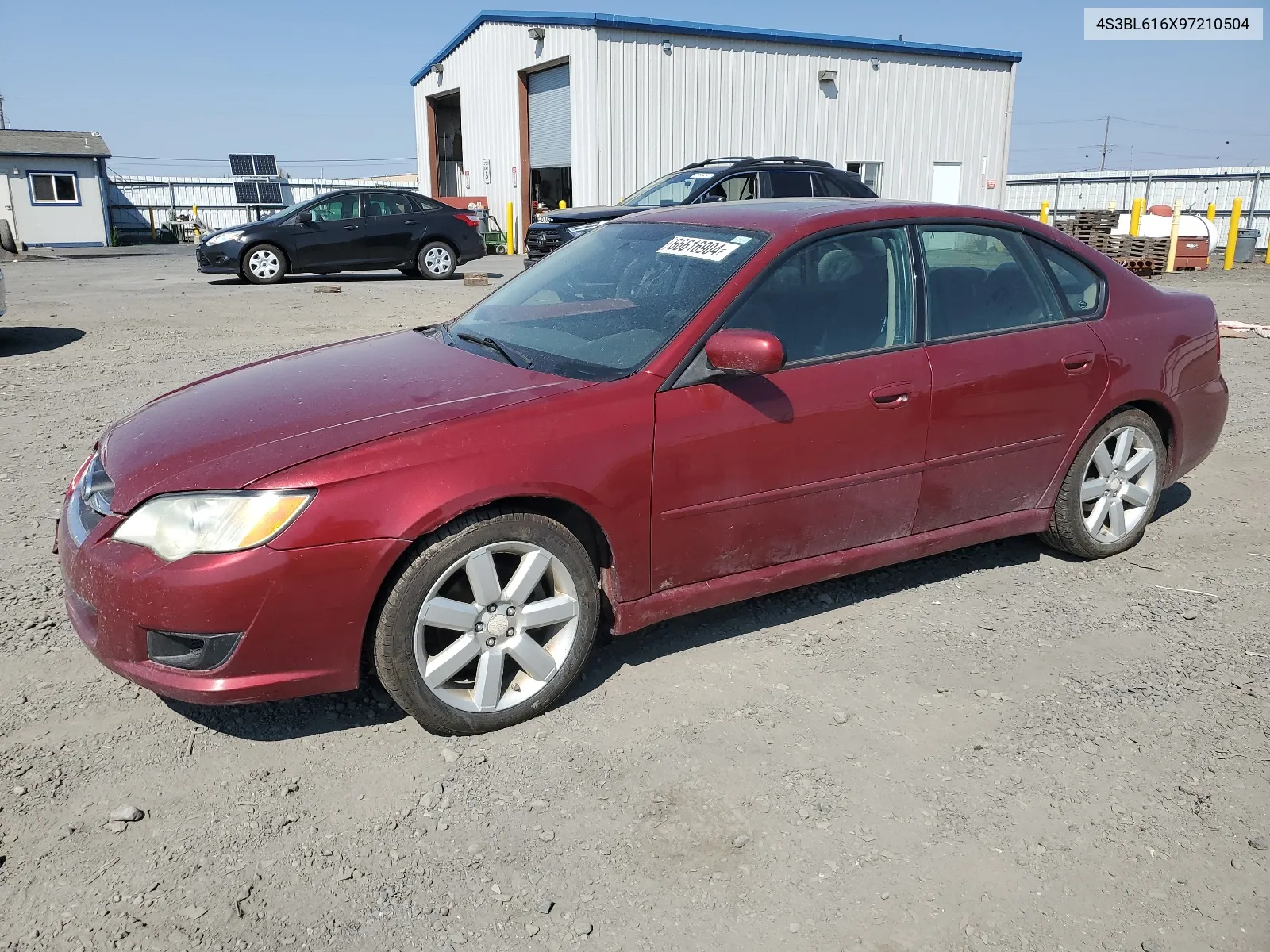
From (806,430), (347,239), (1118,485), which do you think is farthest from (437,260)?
(806,430)

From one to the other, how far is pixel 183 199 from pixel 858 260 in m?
40.8

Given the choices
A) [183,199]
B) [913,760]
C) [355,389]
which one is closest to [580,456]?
[355,389]

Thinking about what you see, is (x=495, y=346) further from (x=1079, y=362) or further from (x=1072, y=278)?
(x=1072, y=278)

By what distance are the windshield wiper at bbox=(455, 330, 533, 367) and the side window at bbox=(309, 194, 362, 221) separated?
45.2 ft

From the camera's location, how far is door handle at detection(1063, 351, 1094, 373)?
4051 mm

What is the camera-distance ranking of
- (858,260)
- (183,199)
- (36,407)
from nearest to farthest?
(858,260), (36,407), (183,199)

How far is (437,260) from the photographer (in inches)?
695

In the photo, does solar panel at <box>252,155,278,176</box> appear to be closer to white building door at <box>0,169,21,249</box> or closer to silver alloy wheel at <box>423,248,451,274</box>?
white building door at <box>0,169,21,249</box>

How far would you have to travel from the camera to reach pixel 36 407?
7.19m

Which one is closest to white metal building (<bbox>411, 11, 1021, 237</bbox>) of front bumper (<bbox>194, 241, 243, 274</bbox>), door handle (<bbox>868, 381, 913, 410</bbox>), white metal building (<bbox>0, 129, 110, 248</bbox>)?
front bumper (<bbox>194, 241, 243, 274</bbox>)

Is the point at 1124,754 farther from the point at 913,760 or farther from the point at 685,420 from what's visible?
the point at 685,420

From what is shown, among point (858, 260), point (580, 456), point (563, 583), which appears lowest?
point (563, 583)

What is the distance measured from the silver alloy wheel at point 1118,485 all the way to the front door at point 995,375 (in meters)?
0.29

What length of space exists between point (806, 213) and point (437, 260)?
14791 mm
